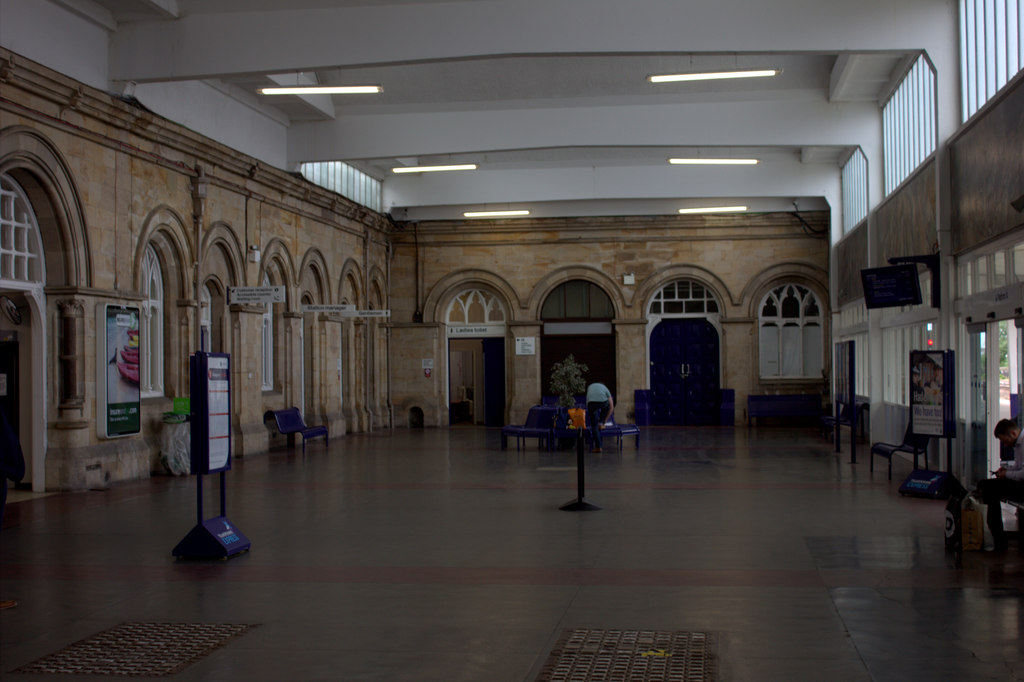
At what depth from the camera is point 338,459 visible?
16.9 m

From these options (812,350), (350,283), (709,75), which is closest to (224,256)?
(350,283)

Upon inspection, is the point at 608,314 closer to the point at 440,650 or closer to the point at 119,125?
the point at 119,125

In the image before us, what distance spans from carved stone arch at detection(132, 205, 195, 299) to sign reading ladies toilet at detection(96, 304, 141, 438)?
3.67 feet

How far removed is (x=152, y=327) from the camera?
1523 centimetres

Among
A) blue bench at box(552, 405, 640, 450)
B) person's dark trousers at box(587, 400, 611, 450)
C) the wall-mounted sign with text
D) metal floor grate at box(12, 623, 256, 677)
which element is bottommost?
metal floor grate at box(12, 623, 256, 677)

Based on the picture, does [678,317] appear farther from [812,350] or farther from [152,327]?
[152,327]

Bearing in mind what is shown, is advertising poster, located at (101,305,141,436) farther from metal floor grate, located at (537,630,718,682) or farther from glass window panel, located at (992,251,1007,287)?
glass window panel, located at (992,251,1007,287)

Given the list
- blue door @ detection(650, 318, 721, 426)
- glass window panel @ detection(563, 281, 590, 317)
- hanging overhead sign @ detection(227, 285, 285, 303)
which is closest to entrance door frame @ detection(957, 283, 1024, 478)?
hanging overhead sign @ detection(227, 285, 285, 303)

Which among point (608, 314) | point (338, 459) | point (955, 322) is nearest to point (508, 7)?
point (955, 322)

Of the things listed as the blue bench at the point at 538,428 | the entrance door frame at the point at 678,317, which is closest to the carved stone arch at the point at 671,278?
the entrance door frame at the point at 678,317

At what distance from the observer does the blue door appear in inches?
1013

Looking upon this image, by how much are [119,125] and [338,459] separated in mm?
6172

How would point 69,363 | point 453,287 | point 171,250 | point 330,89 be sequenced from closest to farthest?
point 69,363
point 330,89
point 171,250
point 453,287

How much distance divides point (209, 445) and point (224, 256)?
30.0ft
